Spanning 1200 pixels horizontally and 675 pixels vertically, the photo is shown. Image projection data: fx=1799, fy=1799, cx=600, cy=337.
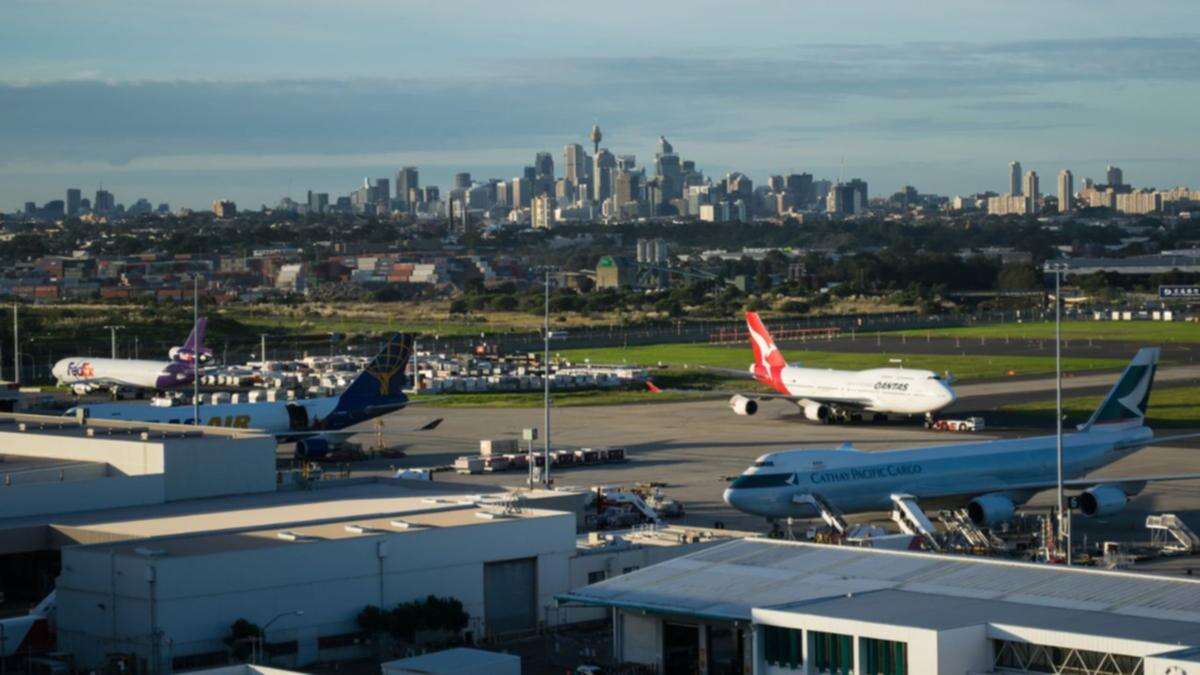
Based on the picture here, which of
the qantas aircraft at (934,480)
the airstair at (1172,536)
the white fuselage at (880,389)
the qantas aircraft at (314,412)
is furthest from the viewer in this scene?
the white fuselage at (880,389)

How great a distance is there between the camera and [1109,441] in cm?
6794

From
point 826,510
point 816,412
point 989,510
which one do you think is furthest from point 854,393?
point 826,510

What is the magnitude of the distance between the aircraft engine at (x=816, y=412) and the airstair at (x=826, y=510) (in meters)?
38.1

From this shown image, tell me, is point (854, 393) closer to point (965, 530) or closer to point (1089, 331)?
point (965, 530)

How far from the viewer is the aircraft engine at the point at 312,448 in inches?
3300

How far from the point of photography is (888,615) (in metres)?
36.9

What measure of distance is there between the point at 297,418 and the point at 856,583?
4977 centimetres

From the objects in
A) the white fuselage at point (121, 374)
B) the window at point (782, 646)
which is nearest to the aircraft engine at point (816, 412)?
the white fuselage at point (121, 374)

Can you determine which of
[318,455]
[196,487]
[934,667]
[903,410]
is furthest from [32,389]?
[934,667]

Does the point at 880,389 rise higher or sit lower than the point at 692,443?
higher

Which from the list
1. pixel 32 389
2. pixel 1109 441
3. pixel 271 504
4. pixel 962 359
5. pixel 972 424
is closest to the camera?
pixel 271 504

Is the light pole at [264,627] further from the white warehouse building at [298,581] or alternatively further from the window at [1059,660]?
the window at [1059,660]

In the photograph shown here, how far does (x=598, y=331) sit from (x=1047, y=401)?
288 ft

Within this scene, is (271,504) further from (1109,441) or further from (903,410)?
(903,410)
